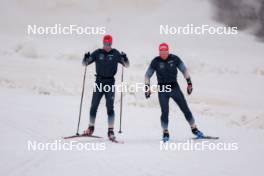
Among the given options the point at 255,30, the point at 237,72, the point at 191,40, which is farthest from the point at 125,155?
the point at 255,30

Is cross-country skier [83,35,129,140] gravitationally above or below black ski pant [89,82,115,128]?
above

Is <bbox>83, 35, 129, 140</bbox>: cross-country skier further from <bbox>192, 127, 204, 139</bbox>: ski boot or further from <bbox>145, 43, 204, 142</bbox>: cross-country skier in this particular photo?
<bbox>192, 127, 204, 139</bbox>: ski boot

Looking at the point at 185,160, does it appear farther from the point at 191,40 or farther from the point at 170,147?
the point at 191,40

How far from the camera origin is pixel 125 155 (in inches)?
270

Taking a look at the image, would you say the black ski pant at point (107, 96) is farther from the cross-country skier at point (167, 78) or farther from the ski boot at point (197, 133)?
the ski boot at point (197, 133)

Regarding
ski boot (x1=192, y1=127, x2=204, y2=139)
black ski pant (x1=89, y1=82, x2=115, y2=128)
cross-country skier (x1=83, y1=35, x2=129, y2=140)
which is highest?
cross-country skier (x1=83, y1=35, x2=129, y2=140)

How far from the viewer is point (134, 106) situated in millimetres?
13992

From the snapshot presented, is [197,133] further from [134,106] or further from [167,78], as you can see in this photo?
[134,106]

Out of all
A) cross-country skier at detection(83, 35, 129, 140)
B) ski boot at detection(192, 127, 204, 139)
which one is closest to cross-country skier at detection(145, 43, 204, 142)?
ski boot at detection(192, 127, 204, 139)

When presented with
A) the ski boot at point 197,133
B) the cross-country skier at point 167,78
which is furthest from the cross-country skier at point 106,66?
the ski boot at point 197,133

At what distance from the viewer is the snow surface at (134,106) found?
6.23m

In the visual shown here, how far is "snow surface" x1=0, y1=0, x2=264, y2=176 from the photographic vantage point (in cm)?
623

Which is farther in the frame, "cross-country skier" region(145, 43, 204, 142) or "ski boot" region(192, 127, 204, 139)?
"ski boot" region(192, 127, 204, 139)

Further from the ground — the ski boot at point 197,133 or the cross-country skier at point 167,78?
the cross-country skier at point 167,78
